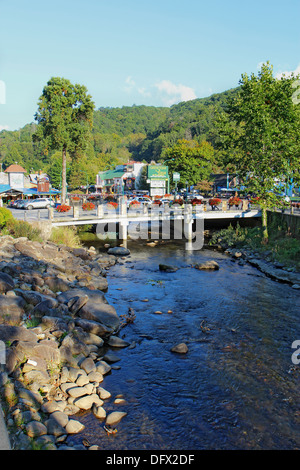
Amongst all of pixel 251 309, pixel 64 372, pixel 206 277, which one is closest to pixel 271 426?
pixel 64 372

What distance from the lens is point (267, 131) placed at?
28.0 metres

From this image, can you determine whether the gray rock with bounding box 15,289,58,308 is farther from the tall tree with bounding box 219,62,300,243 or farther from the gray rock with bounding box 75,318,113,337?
the tall tree with bounding box 219,62,300,243

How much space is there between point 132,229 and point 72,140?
1188 cm

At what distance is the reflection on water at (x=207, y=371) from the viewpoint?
342 inches

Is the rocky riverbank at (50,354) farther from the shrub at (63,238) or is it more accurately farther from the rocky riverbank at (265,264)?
the rocky riverbank at (265,264)

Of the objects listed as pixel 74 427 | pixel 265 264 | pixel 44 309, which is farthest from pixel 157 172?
pixel 74 427

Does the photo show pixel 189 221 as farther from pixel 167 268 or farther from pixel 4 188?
pixel 4 188

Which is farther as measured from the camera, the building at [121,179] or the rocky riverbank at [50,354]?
the building at [121,179]

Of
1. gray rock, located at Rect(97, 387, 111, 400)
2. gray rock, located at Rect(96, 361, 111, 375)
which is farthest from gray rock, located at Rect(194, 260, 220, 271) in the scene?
gray rock, located at Rect(97, 387, 111, 400)

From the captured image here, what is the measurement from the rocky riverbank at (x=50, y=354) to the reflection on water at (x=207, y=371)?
18.5 inches

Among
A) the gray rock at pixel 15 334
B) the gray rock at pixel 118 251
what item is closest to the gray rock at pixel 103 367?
the gray rock at pixel 15 334

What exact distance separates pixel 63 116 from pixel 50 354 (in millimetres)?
34327

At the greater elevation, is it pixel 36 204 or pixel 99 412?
pixel 36 204
